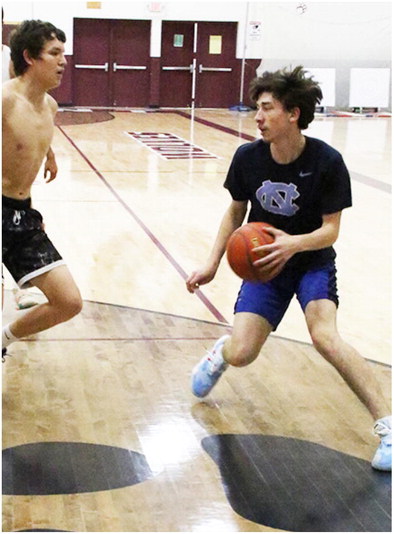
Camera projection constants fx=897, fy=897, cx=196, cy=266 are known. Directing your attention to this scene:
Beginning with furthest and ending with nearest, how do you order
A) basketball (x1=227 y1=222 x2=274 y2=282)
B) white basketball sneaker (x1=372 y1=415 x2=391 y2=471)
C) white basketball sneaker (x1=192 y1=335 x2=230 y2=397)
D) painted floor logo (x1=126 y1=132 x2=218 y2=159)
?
painted floor logo (x1=126 y1=132 x2=218 y2=159)
white basketball sneaker (x1=192 y1=335 x2=230 y2=397)
basketball (x1=227 y1=222 x2=274 y2=282)
white basketball sneaker (x1=372 y1=415 x2=391 y2=471)

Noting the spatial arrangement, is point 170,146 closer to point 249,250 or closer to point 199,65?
point 199,65

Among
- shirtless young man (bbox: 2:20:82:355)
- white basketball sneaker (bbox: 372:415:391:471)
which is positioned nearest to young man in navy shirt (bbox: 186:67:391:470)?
white basketball sneaker (bbox: 372:415:391:471)

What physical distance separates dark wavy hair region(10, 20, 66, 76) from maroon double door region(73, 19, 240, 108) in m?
16.5

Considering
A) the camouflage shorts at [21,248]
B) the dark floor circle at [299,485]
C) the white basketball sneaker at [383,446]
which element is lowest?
the dark floor circle at [299,485]

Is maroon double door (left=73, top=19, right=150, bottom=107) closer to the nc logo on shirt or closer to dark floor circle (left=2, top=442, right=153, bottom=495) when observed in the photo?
the nc logo on shirt

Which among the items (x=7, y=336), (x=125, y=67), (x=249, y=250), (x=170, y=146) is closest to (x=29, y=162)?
(x=7, y=336)

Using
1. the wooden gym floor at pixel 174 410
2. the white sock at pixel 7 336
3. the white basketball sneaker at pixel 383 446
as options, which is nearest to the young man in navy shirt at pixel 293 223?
the white basketball sneaker at pixel 383 446

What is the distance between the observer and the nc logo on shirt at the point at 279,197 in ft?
13.1

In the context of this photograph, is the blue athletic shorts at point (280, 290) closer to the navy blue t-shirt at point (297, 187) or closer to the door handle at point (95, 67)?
the navy blue t-shirt at point (297, 187)

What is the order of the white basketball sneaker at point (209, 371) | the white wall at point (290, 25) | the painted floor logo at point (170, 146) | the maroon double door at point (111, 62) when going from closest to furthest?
1. the white basketball sneaker at point (209, 371)
2. the painted floor logo at point (170, 146)
3. the white wall at point (290, 25)
4. the maroon double door at point (111, 62)

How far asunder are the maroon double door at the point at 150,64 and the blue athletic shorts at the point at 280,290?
675 inches

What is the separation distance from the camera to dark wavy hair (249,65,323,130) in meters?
3.90

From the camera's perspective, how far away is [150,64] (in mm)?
20688

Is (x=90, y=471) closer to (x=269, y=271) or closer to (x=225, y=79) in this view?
(x=269, y=271)
